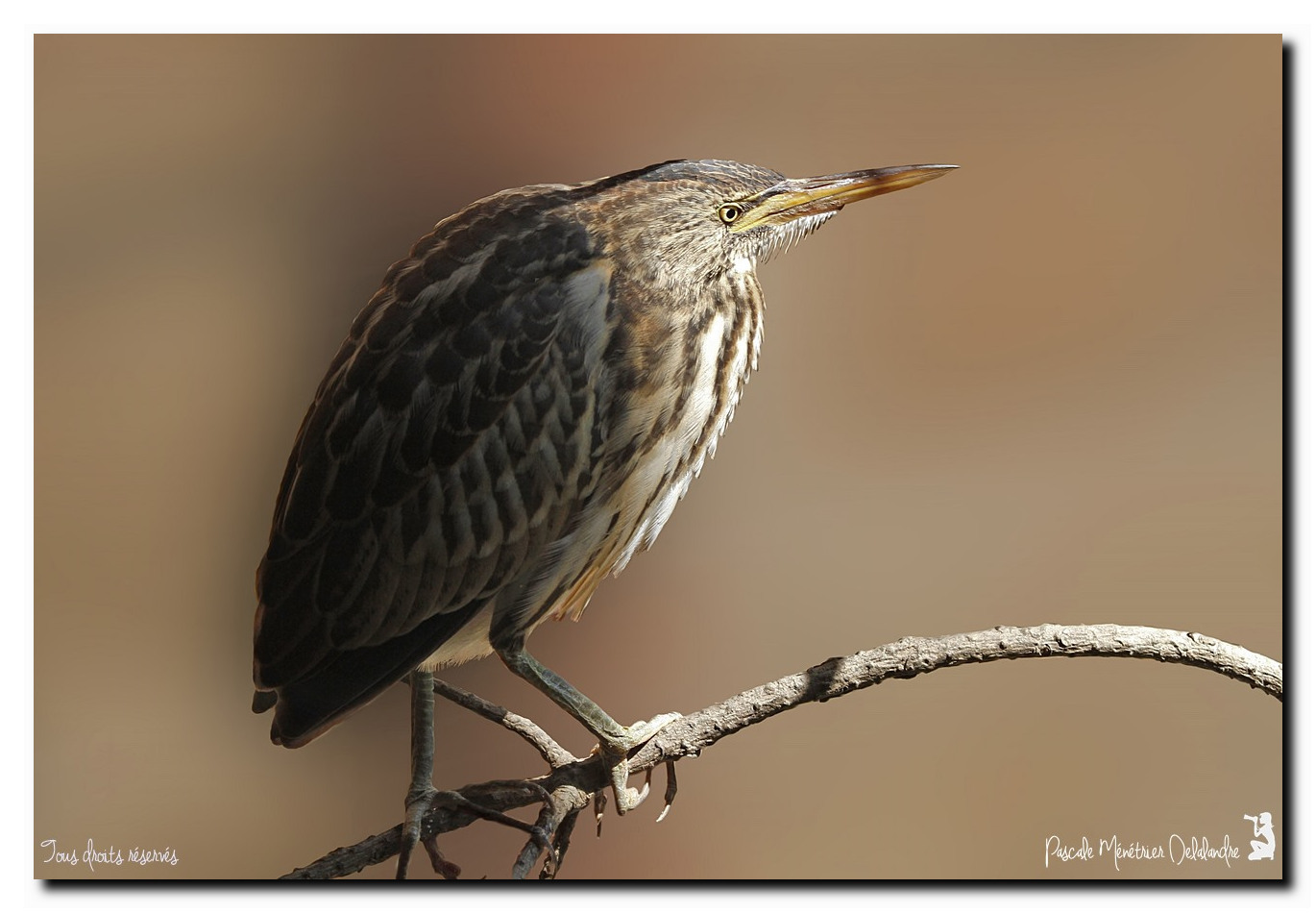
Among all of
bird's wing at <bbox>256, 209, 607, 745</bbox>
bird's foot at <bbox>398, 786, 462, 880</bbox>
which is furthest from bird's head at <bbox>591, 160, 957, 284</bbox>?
bird's foot at <bbox>398, 786, 462, 880</bbox>

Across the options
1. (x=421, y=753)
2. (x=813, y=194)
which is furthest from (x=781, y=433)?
(x=421, y=753)

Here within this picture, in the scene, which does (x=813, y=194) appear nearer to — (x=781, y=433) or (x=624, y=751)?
(x=781, y=433)

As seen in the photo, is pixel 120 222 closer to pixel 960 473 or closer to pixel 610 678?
pixel 610 678

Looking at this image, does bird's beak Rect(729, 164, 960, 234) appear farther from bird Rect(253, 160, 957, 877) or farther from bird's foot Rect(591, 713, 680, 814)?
bird's foot Rect(591, 713, 680, 814)

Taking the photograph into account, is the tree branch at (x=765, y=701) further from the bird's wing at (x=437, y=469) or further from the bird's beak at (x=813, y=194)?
the bird's beak at (x=813, y=194)

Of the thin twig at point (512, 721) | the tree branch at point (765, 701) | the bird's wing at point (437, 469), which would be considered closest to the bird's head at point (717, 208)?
the bird's wing at point (437, 469)
